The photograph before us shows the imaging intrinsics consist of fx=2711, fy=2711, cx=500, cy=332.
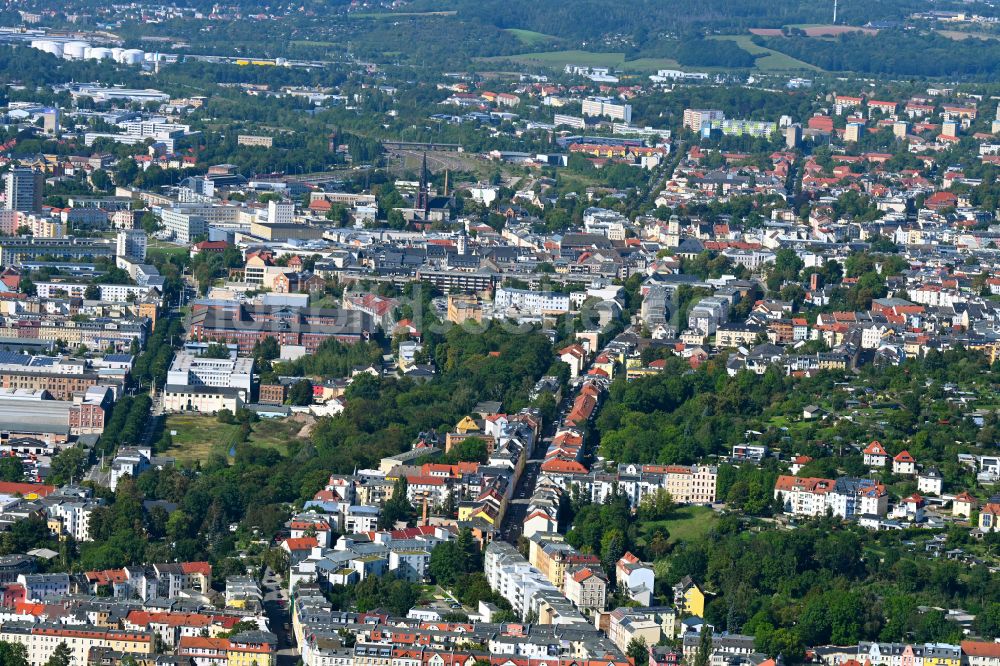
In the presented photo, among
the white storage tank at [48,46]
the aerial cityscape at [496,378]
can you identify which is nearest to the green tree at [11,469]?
the aerial cityscape at [496,378]

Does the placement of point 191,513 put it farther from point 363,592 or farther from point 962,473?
point 962,473

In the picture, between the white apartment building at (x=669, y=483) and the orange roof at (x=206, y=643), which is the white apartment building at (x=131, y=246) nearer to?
the white apartment building at (x=669, y=483)

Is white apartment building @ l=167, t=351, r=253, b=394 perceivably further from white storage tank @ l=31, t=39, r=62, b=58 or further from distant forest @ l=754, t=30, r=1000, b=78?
distant forest @ l=754, t=30, r=1000, b=78

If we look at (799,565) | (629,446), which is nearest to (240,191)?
(629,446)

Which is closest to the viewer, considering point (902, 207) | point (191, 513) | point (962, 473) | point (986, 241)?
point (191, 513)

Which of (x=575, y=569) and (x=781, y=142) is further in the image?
Answer: (x=781, y=142)

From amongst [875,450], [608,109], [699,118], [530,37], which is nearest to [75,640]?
[875,450]
